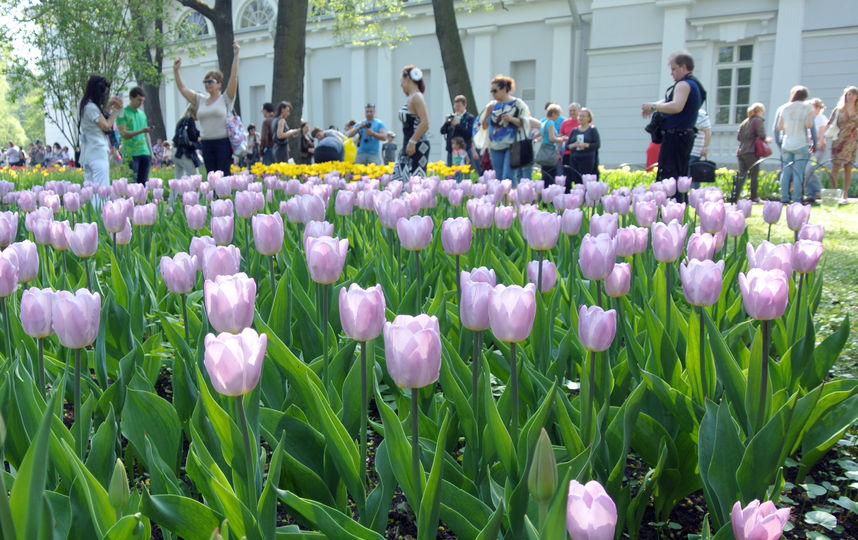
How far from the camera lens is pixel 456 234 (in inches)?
86.8

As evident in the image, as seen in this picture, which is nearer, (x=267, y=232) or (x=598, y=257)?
(x=598, y=257)

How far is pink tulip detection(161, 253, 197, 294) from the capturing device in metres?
1.80

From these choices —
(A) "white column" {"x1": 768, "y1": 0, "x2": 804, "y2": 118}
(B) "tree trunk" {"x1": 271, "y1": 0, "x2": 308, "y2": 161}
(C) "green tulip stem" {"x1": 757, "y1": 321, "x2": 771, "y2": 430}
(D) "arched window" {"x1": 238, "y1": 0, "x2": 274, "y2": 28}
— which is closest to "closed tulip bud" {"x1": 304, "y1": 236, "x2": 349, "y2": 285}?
(C) "green tulip stem" {"x1": 757, "y1": 321, "x2": 771, "y2": 430}

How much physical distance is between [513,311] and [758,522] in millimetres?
590

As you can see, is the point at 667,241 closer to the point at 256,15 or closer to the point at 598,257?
the point at 598,257

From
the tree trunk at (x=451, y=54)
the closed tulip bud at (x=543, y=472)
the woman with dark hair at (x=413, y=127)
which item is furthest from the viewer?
the tree trunk at (x=451, y=54)

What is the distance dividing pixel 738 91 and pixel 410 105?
556 inches

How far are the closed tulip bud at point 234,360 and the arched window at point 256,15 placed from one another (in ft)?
94.5

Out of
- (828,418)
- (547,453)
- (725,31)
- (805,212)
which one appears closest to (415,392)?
(547,453)

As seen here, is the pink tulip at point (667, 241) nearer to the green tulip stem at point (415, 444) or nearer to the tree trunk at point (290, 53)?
the green tulip stem at point (415, 444)

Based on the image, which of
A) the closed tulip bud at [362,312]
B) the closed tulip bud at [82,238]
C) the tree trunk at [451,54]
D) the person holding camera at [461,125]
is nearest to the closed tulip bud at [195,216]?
the closed tulip bud at [82,238]

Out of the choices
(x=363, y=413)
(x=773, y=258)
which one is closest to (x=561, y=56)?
(x=773, y=258)

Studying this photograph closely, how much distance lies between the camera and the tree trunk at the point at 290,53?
12117 mm

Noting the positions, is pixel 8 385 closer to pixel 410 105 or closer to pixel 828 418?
pixel 828 418
